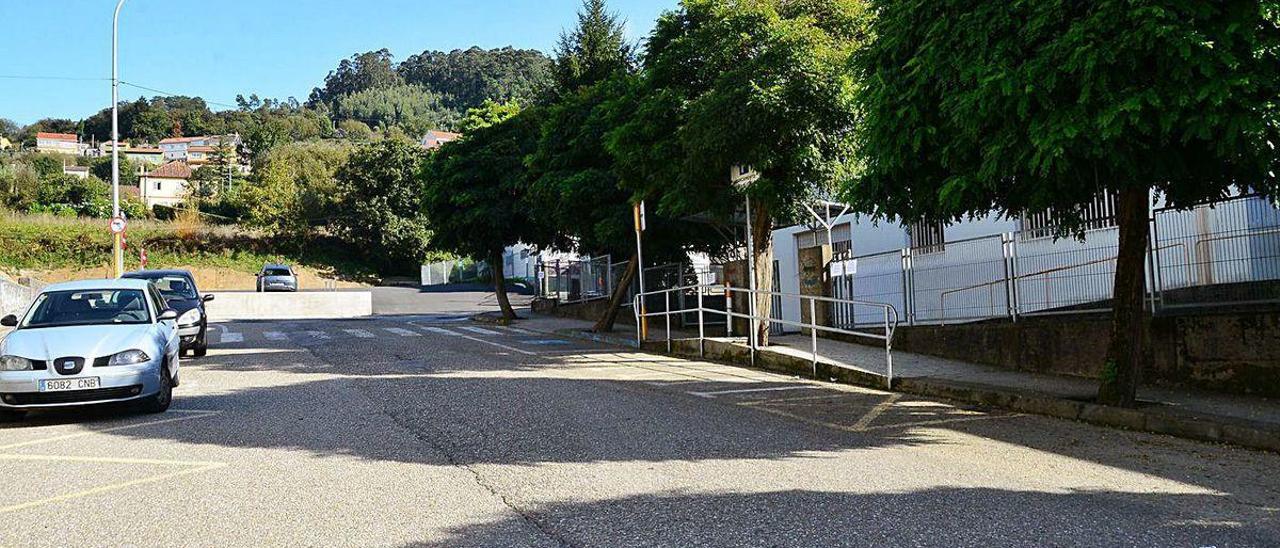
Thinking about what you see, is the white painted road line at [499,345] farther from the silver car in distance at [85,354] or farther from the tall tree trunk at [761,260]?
the silver car in distance at [85,354]

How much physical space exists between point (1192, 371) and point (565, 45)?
35.9 meters

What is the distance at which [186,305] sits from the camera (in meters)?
16.6

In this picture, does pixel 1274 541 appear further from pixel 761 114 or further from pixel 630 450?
pixel 761 114

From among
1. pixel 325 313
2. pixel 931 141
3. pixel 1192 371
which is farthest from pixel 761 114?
pixel 325 313

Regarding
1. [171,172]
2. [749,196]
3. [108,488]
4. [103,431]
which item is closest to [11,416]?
[103,431]

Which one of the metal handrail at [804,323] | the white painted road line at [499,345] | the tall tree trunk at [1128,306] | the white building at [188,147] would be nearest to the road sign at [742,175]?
the metal handrail at [804,323]

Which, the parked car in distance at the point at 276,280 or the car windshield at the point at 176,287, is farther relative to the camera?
the parked car in distance at the point at 276,280

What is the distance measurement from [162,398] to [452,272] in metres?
53.2

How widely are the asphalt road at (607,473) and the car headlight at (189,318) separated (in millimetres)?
5514

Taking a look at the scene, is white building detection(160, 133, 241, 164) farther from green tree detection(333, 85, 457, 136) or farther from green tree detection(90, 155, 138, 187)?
green tree detection(333, 85, 457, 136)

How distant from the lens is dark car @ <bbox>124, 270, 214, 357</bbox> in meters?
16.3

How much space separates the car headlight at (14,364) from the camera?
358 inches

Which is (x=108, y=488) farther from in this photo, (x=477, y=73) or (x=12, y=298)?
(x=477, y=73)

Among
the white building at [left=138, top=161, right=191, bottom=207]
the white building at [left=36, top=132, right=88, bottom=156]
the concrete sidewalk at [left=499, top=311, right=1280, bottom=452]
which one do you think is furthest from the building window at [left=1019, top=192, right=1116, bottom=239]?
the white building at [left=36, top=132, right=88, bottom=156]
